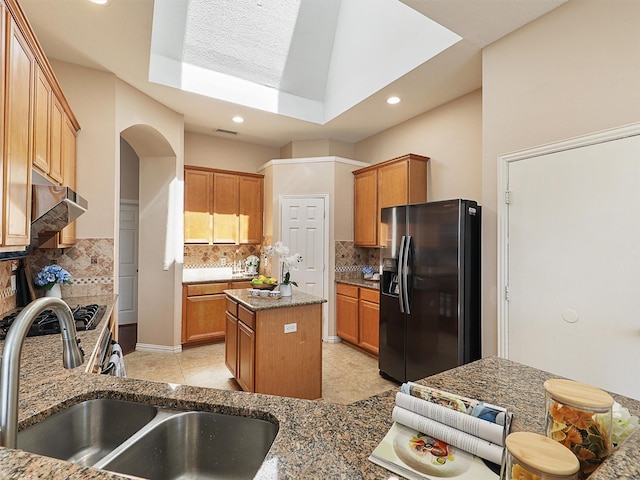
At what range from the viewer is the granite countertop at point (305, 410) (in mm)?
671

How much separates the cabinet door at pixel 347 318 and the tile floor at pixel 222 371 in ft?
0.70

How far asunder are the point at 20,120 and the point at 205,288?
3153 millimetres

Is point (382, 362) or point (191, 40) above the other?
point (191, 40)

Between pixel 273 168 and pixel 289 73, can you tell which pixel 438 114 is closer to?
pixel 289 73

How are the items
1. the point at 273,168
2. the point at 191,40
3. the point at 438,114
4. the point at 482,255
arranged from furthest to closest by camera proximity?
the point at 273,168, the point at 438,114, the point at 191,40, the point at 482,255

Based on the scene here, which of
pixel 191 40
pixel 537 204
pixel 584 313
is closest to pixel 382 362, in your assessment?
pixel 584 313

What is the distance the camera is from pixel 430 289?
2.93 metres

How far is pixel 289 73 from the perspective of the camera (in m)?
4.17

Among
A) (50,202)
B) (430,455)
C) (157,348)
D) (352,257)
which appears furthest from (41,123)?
(352,257)

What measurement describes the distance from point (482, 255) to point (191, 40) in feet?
12.1

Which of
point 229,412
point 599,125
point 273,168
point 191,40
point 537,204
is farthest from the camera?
point 273,168

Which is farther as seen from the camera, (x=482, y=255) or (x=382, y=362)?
(x=382, y=362)

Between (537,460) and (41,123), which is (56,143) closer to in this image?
(41,123)

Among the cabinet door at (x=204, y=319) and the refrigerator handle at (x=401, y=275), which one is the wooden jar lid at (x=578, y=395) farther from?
the cabinet door at (x=204, y=319)
